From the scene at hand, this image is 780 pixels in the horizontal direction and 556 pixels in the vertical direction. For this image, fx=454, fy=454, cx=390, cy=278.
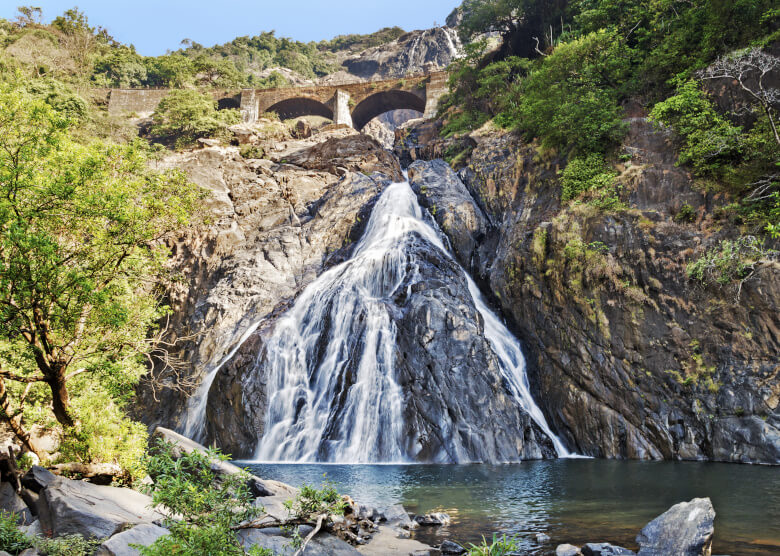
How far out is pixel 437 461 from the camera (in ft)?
52.2

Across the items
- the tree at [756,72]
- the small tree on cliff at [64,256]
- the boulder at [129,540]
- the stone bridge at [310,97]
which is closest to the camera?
the boulder at [129,540]

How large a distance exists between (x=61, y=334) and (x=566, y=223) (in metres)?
18.0

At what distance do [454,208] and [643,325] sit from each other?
40.1 ft

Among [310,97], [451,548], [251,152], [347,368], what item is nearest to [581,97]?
[347,368]

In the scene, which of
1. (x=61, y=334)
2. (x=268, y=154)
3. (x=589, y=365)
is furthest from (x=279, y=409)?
(x=268, y=154)

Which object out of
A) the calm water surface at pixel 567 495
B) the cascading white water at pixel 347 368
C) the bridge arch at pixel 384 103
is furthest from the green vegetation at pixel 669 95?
the bridge arch at pixel 384 103

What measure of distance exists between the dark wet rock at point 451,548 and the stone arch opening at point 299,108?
158 feet

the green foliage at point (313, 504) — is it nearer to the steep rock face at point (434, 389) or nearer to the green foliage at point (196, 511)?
the green foliage at point (196, 511)

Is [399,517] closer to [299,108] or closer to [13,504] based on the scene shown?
[13,504]

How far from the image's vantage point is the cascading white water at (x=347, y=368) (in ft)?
55.6

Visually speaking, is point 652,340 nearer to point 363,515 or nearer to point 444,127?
point 363,515

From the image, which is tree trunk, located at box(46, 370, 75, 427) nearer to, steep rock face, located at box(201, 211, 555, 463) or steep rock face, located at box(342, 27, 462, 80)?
steep rock face, located at box(201, 211, 555, 463)

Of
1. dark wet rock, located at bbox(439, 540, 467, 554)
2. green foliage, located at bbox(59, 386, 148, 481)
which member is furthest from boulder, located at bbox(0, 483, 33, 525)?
dark wet rock, located at bbox(439, 540, 467, 554)

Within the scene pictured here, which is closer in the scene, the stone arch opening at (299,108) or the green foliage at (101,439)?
the green foliage at (101,439)
